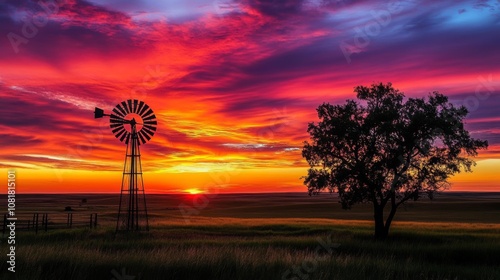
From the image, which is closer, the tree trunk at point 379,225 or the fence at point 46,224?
the tree trunk at point 379,225

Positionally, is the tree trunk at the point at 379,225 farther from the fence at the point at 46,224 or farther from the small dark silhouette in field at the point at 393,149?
the fence at the point at 46,224

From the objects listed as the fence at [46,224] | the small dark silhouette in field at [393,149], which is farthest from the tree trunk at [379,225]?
the fence at [46,224]

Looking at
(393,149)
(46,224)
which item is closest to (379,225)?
(393,149)

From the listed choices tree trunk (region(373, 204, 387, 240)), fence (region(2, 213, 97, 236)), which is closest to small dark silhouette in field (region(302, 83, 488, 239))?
tree trunk (region(373, 204, 387, 240))

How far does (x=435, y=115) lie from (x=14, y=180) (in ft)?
103

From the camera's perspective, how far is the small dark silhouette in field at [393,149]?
3638cm

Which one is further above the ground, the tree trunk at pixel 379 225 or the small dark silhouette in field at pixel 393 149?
the small dark silhouette in field at pixel 393 149

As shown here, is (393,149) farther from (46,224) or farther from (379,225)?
(46,224)

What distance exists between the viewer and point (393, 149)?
120 ft

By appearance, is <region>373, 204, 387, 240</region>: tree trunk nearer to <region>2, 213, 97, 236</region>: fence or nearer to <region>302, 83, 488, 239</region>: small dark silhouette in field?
<region>302, 83, 488, 239</region>: small dark silhouette in field

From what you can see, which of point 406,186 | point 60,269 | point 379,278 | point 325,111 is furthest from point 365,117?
point 60,269

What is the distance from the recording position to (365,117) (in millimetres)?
37906

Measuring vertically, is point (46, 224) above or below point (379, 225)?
above

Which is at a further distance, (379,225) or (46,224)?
(46,224)
